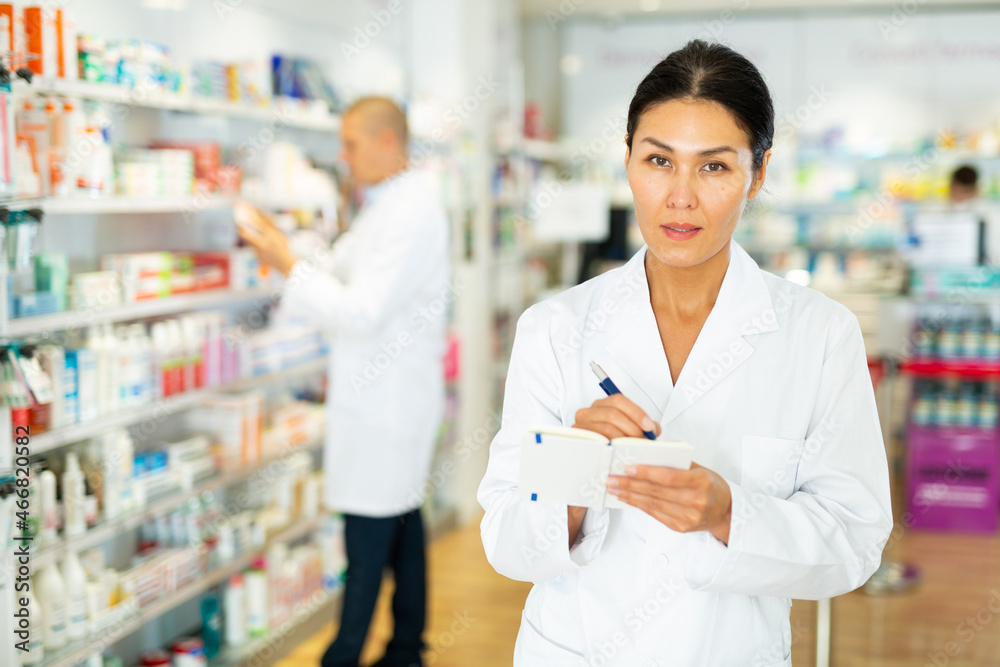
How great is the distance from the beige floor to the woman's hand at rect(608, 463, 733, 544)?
7.22 feet

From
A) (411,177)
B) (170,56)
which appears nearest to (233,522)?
(411,177)

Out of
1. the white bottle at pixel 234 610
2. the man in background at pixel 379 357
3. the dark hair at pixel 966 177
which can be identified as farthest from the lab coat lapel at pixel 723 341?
the dark hair at pixel 966 177

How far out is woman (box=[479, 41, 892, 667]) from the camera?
132 cm

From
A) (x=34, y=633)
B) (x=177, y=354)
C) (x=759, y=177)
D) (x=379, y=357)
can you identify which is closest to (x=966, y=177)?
(x=379, y=357)

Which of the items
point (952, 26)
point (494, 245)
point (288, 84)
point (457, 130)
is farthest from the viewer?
point (952, 26)

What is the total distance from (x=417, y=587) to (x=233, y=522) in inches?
28.3

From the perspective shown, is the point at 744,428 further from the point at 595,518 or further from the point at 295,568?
the point at 295,568

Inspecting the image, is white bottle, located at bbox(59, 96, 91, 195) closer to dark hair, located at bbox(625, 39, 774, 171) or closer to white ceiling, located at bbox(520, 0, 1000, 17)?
dark hair, located at bbox(625, 39, 774, 171)

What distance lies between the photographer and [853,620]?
4.03 meters

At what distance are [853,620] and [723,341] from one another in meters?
3.12

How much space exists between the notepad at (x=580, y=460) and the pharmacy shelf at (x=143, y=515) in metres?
1.76

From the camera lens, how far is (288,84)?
3656 mm

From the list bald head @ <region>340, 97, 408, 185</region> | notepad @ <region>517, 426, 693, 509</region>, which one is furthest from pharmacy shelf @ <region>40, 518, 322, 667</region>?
notepad @ <region>517, 426, 693, 509</region>

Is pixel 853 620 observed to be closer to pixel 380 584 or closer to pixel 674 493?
pixel 380 584
